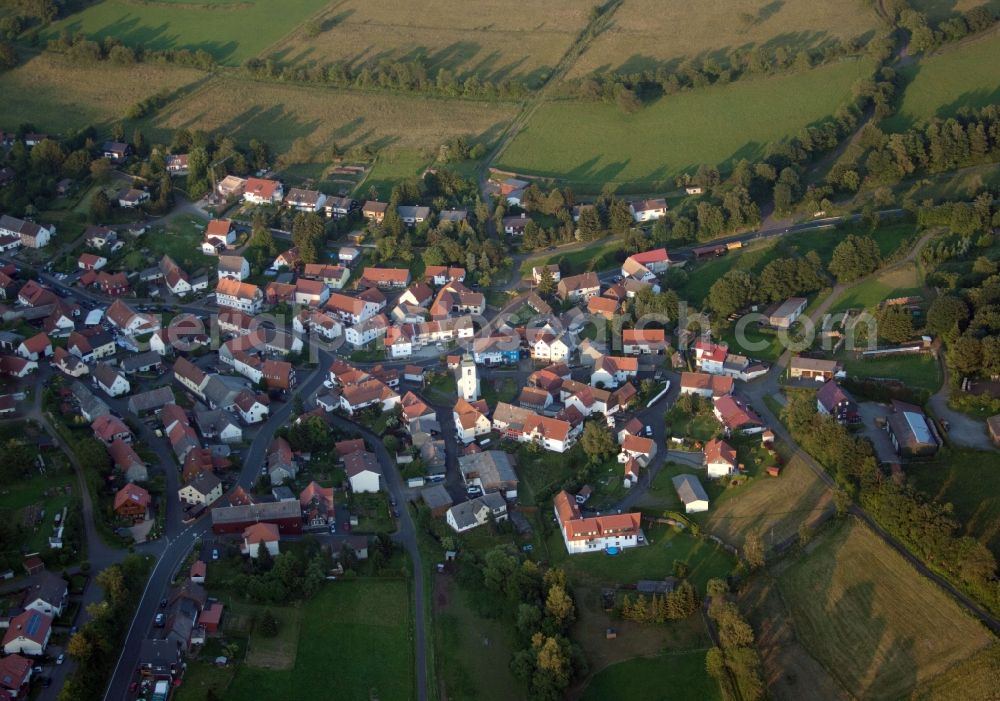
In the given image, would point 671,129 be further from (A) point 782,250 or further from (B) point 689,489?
(B) point 689,489

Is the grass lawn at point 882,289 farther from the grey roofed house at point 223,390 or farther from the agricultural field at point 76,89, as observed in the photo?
the agricultural field at point 76,89

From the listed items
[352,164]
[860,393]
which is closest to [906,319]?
[860,393]

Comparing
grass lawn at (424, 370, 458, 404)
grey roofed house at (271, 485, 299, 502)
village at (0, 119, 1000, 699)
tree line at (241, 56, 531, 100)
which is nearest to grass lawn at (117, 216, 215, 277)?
village at (0, 119, 1000, 699)

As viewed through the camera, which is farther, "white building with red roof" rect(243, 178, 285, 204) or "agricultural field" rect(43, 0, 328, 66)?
"agricultural field" rect(43, 0, 328, 66)

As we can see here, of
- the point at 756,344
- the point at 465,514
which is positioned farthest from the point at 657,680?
the point at 756,344

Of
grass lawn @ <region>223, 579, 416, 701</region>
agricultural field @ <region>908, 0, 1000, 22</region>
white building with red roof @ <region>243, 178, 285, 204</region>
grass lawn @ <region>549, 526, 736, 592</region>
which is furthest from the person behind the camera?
agricultural field @ <region>908, 0, 1000, 22</region>

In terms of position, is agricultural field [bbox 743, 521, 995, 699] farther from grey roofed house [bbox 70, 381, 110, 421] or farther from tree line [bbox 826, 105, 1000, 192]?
tree line [bbox 826, 105, 1000, 192]

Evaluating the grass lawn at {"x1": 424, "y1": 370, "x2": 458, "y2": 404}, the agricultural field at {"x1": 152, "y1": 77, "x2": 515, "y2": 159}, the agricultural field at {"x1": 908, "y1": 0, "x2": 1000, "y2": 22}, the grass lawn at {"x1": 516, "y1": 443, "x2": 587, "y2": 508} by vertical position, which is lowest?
the grass lawn at {"x1": 424, "y1": 370, "x2": 458, "y2": 404}
